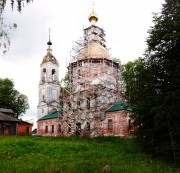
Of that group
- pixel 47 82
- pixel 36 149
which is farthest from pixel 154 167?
pixel 47 82

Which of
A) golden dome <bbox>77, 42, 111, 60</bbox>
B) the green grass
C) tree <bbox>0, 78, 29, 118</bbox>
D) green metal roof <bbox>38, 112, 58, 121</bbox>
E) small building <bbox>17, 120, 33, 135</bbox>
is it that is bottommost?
the green grass

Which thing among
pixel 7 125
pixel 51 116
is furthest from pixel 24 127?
pixel 7 125

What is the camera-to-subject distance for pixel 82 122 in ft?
117

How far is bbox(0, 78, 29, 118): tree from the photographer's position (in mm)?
51688

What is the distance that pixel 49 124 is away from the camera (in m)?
42.1

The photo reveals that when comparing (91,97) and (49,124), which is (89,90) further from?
(49,124)

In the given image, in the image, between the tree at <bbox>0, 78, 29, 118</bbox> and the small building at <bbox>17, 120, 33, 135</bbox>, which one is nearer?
the small building at <bbox>17, 120, 33, 135</bbox>

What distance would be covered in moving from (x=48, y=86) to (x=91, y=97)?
11080 millimetres

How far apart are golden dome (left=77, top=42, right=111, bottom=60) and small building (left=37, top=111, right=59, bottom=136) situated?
9.57 meters

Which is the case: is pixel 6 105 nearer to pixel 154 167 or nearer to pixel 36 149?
pixel 36 149

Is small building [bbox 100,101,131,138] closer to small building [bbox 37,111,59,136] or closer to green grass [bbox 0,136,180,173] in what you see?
small building [bbox 37,111,59,136]

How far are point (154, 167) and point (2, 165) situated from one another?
6666 millimetres

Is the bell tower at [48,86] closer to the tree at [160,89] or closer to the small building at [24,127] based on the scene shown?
the small building at [24,127]

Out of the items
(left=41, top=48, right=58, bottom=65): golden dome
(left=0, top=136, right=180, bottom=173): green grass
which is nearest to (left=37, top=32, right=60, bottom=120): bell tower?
(left=41, top=48, right=58, bottom=65): golden dome
